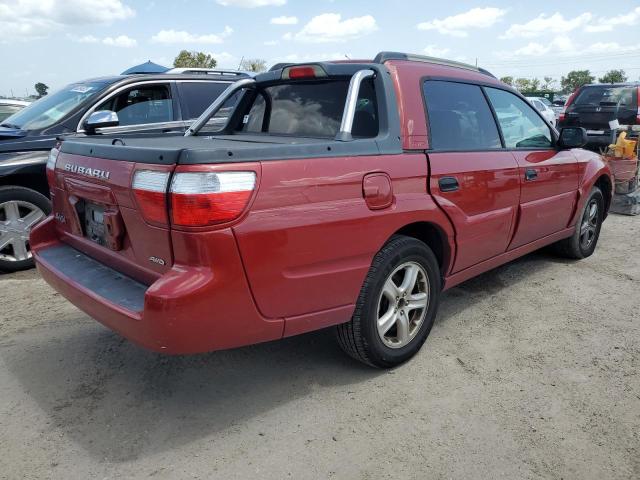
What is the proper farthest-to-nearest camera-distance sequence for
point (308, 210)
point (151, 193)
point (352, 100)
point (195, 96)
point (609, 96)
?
point (609, 96), point (195, 96), point (352, 100), point (308, 210), point (151, 193)

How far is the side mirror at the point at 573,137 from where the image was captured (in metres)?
4.40

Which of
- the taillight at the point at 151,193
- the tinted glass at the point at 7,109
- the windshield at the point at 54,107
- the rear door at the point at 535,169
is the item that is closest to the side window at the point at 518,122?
the rear door at the point at 535,169

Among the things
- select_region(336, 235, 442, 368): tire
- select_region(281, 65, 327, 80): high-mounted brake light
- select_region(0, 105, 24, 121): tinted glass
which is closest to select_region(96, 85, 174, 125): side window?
select_region(281, 65, 327, 80): high-mounted brake light

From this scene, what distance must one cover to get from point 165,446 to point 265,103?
237 cm

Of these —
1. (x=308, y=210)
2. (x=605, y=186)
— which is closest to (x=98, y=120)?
(x=308, y=210)

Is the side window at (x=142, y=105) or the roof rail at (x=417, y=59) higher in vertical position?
the roof rail at (x=417, y=59)

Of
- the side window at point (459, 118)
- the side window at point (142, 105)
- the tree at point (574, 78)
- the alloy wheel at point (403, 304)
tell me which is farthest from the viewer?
the tree at point (574, 78)

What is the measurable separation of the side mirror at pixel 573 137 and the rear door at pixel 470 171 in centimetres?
92

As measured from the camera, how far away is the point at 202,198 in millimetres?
2180

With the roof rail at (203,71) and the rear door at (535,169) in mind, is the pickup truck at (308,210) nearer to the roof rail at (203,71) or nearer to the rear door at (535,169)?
the rear door at (535,169)

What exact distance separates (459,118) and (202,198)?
6.85ft

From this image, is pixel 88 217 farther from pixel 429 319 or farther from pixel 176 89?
pixel 176 89

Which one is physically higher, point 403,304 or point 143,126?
point 143,126

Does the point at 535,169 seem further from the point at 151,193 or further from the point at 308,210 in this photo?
the point at 151,193
